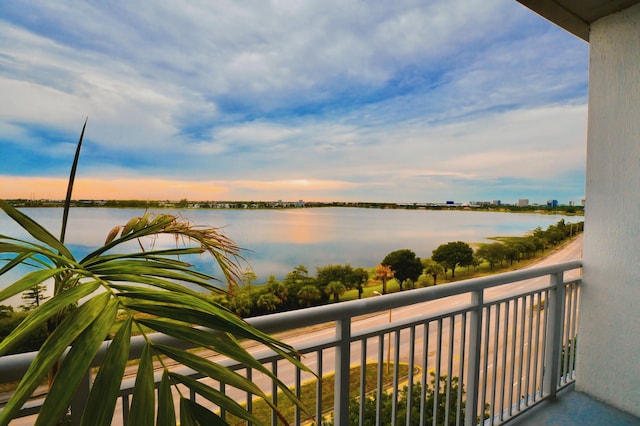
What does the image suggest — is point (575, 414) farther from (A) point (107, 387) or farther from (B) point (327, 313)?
(A) point (107, 387)

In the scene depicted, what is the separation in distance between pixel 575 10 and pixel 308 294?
120 inches

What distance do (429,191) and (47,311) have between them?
8.74 metres

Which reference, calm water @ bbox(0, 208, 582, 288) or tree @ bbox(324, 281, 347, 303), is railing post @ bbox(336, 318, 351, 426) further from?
tree @ bbox(324, 281, 347, 303)

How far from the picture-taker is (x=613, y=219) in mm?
2336

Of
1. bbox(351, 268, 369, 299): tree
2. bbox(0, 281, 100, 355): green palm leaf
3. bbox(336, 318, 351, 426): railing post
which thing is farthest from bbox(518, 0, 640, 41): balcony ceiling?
bbox(351, 268, 369, 299): tree

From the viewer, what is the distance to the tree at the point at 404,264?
17.9ft

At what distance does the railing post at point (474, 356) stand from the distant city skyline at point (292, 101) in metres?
1.45

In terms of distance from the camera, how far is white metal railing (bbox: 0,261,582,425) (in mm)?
1222

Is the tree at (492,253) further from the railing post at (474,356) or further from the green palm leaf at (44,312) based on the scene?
the green palm leaf at (44,312)

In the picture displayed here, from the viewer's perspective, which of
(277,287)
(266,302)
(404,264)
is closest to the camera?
(266,302)

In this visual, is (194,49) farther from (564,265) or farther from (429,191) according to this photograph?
(429,191)

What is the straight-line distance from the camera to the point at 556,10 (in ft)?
7.49

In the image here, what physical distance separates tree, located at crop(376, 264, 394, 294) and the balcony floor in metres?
2.31

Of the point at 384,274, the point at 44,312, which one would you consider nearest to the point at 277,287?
the point at 384,274
